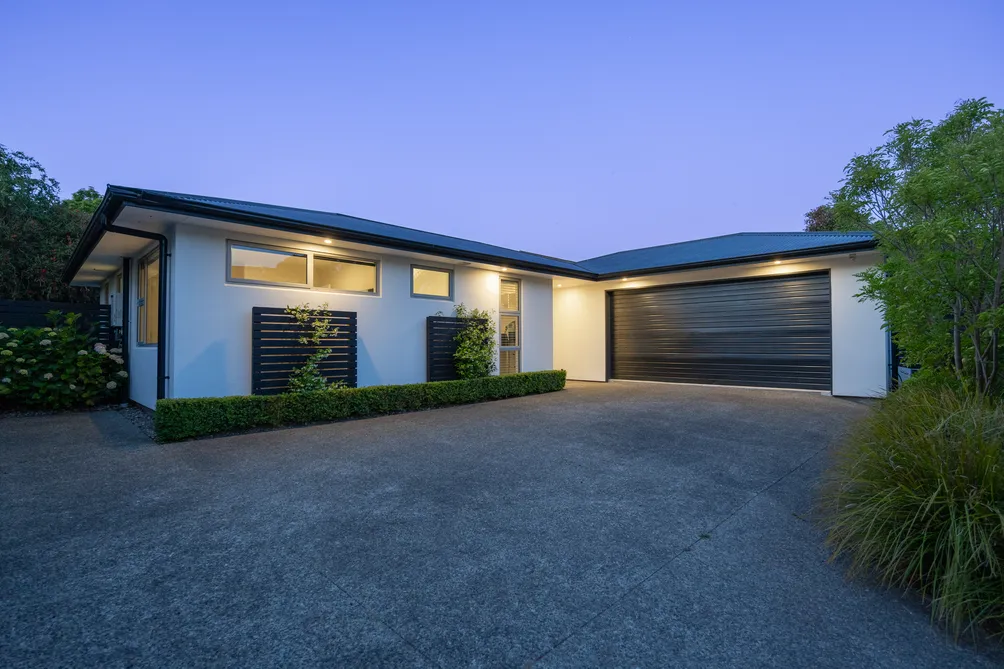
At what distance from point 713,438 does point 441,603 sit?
4.30 metres

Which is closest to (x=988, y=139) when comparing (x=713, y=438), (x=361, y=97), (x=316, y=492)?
(x=713, y=438)

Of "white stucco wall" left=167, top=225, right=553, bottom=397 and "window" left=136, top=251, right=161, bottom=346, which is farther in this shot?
"window" left=136, top=251, right=161, bottom=346

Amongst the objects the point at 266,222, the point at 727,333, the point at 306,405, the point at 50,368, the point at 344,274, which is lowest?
the point at 306,405

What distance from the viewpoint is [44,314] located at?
8414mm

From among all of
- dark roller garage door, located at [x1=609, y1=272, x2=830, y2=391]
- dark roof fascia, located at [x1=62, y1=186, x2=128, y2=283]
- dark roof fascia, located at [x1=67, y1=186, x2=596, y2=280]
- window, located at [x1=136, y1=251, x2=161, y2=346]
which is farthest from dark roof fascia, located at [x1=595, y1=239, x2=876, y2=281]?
dark roof fascia, located at [x1=62, y1=186, x2=128, y2=283]

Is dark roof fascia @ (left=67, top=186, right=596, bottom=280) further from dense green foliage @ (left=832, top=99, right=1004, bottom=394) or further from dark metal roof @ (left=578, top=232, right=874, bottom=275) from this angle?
dense green foliage @ (left=832, top=99, right=1004, bottom=394)

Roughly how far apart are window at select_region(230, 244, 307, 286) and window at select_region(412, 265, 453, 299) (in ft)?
6.66

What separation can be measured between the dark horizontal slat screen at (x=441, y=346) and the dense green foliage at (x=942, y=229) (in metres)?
6.17

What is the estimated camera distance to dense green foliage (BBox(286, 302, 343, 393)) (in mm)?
6336

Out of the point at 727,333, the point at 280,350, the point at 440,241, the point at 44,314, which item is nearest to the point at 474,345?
the point at 440,241

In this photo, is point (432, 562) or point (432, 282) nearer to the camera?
point (432, 562)

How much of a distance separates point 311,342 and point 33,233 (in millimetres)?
14489

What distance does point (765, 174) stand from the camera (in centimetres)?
2566

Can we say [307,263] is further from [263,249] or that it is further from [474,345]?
[474,345]
